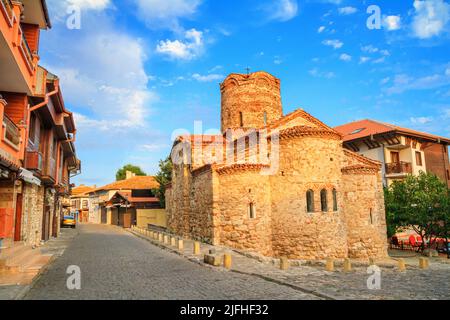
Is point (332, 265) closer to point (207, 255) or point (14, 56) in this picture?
point (207, 255)

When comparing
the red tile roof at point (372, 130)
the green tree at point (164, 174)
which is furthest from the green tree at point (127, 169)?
the red tile roof at point (372, 130)

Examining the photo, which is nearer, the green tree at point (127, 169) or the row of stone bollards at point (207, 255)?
the row of stone bollards at point (207, 255)

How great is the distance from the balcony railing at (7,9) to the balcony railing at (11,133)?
254 centimetres

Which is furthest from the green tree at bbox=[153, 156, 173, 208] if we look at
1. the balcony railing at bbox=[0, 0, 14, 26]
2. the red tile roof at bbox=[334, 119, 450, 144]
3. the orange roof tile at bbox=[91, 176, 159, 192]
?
the balcony railing at bbox=[0, 0, 14, 26]

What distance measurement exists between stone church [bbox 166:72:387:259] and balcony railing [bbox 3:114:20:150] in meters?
9.42

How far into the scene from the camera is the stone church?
16.7 m

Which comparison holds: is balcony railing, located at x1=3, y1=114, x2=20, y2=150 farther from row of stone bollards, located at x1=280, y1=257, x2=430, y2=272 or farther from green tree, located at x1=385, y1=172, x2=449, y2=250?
green tree, located at x1=385, y1=172, x2=449, y2=250

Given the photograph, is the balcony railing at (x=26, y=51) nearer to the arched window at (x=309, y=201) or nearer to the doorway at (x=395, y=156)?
the arched window at (x=309, y=201)

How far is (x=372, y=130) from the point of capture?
28.1 m

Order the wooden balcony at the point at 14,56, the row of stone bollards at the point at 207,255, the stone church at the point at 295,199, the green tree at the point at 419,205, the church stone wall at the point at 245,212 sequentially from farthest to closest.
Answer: the green tree at the point at 419,205, the stone church at the point at 295,199, the church stone wall at the point at 245,212, the row of stone bollards at the point at 207,255, the wooden balcony at the point at 14,56

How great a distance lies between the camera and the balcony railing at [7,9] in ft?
25.7
